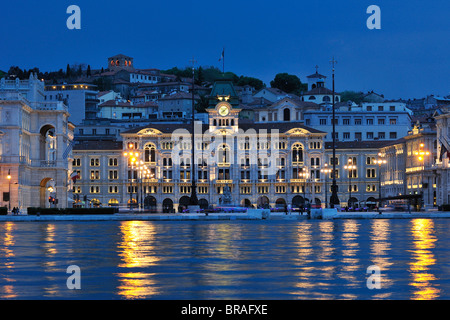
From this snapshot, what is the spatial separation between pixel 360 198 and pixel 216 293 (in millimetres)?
141897

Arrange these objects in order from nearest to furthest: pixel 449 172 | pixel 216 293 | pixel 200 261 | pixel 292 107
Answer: pixel 216 293
pixel 200 261
pixel 449 172
pixel 292 107

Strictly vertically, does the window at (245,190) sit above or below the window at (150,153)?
below

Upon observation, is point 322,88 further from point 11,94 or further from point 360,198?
point 11,94

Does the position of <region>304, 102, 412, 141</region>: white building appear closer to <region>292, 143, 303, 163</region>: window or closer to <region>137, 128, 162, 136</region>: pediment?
<region>292, 143, 303, 163</region>: window

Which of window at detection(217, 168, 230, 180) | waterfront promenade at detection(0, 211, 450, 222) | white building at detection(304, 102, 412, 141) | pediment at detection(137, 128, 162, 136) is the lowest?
waterfront promenade at detection(0, 211, 450, 222)

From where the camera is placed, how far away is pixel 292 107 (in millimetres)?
172250

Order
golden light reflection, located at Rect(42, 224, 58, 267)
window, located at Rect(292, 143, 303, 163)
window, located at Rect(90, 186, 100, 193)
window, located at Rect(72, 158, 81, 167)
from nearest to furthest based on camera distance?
1. golden light reflection, located at Rect(42, 224, 58, 267)
2. window, located at Rect(292, 143, 303, 163)
3. window, located at Rect(90, 186, 100, 193)
4. window, located at Rect(72, 158, 81, 167)

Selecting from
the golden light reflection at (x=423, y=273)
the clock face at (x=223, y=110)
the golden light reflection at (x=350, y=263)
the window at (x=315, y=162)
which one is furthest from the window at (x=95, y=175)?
the golden light reflection at (x=423, y=273)

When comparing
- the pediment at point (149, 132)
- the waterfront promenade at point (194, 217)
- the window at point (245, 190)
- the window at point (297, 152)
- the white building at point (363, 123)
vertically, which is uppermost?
the white building at point (363, 123)

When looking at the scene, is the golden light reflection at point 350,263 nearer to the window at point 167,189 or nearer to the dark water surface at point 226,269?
the dark water surface at point 226,269

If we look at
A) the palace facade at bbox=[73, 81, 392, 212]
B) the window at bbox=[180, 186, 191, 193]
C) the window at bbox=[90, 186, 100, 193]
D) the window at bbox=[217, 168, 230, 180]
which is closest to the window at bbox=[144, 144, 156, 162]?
the palace facade at bbox=[73, 81, 392, 212]

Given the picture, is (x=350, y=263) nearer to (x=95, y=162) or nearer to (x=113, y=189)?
(x=113, y=189)
